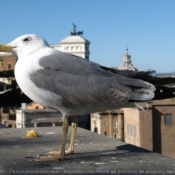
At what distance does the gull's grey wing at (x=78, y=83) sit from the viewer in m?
3.09

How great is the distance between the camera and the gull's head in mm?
3223

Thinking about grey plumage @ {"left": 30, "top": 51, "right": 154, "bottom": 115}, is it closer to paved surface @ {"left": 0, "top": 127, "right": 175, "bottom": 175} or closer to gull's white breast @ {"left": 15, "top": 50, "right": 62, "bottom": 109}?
gull's white breast @ {"left": 15, "top": 50, "right": 62, "bottom": 109}

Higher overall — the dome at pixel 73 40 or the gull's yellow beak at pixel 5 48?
the dome at pixel 73 40

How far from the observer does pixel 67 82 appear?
3096 millimetres

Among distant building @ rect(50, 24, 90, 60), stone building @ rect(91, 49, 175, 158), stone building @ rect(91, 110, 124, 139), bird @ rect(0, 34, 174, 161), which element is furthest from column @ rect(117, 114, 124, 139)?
distant building @ rect(50, 24, 90, 60)

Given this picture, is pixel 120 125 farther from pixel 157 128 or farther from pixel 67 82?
pixel 67 82

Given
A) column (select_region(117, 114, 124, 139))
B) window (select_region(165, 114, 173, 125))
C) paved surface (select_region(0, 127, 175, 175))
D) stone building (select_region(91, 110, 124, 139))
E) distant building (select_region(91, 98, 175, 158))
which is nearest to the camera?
paved surface (select_region(0, 127, 175, 175))

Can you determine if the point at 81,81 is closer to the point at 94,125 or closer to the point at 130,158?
the point at 130,158

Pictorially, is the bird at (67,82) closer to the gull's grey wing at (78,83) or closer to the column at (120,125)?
the gull's grey wing at (78,83)

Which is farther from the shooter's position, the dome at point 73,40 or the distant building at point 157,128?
the dome at point 73,40

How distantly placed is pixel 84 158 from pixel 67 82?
0.65 m

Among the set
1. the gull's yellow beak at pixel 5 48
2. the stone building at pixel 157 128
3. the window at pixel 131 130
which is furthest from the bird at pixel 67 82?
the window at pixel 131 130

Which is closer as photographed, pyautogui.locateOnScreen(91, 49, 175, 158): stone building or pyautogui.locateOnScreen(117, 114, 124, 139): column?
pyautogui.locateOnScreen(91, 49, 175, 158): stone building

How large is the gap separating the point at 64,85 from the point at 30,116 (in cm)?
2004
